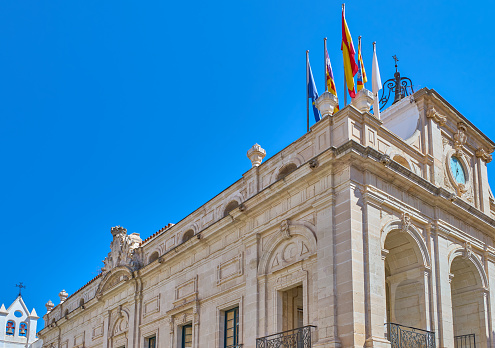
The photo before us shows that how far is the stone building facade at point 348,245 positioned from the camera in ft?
46.8

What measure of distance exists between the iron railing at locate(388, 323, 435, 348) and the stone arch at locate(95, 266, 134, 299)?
441 inches

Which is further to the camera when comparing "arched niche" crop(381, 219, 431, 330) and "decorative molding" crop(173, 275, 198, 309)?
"decorative molding" crop(173, 275, 198, 309)

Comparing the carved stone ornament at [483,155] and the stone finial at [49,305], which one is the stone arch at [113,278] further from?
the carved stone ornament at [483,155]

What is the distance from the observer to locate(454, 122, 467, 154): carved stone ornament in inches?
741

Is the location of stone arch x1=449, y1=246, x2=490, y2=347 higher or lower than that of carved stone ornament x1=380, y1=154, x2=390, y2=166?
lower

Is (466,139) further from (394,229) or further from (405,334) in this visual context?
(405,334)

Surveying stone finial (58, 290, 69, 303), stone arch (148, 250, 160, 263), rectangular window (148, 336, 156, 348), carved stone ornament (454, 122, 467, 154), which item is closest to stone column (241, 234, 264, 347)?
rectangular window (148, 336, 156, 348)

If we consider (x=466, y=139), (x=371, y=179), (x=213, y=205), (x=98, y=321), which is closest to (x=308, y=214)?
(x=371, y=179)

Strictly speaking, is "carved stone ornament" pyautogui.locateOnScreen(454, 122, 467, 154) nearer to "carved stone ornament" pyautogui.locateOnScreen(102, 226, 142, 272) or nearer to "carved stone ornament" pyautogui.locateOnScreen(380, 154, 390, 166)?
"carved stone ornament" pyautogui.locateOnScreen(380, 154, 390, 166)

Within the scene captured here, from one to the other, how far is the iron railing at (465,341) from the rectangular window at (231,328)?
5.74m

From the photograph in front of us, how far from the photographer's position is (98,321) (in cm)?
2548

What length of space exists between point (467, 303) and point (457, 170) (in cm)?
373

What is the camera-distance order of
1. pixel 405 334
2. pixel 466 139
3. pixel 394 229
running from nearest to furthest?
pixel 405 334 < pixel 394 229 < pixel 466 139

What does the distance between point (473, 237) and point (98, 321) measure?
14.6 m
